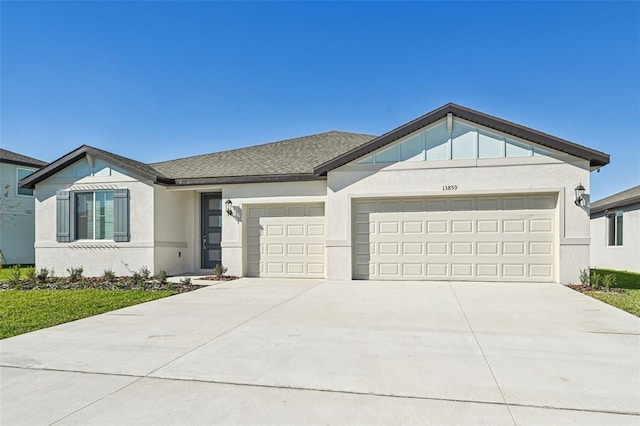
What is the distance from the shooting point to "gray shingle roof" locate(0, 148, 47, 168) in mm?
18444

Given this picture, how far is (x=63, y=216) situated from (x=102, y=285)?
A: 3.98 meters

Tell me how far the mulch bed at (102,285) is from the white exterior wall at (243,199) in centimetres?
211

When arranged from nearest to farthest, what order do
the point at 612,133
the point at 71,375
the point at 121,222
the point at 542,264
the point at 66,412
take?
the point at 66,412 → the point at 71,375 → the point at 542,264 → the point at 121,222 → the point at 612,133

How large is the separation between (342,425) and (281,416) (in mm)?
483

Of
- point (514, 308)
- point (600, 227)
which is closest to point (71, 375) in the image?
point (514, 308)

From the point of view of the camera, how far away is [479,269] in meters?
10.5

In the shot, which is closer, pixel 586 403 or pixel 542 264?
pixel 586 403

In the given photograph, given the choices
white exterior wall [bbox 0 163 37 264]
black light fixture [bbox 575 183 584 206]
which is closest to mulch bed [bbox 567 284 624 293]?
black light fixture [bbox 575 183 584 206]

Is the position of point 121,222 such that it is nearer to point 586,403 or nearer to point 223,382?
point 223,382

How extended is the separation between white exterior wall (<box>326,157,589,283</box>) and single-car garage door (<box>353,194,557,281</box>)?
31 centimetres

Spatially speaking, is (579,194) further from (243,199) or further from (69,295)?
(69,295)

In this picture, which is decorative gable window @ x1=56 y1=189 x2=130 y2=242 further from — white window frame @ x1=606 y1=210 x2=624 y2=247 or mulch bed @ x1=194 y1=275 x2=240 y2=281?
white window frame @ x1=606 y1=210 x2=624 y2=247

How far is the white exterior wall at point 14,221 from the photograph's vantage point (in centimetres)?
1800

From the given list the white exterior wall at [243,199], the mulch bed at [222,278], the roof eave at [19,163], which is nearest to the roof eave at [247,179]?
the white exterior wall at [243,199]
